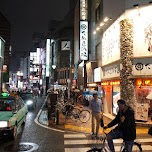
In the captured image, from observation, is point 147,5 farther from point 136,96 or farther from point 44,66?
point 44,66

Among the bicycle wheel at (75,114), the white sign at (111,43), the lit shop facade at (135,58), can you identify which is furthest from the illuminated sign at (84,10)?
the bicycle wheel at (75,114)

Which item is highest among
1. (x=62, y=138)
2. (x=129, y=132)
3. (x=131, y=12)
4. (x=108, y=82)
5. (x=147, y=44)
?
(x=131, y=12)

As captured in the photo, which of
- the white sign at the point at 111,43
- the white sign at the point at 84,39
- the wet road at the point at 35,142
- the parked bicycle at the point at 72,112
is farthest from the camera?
the white sign at the point at 84,39

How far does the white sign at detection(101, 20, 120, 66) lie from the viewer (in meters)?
17.8

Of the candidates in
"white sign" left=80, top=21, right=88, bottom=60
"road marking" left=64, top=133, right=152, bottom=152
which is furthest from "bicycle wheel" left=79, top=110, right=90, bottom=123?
"white sign" left=80, top=21, right=88, bottom=60

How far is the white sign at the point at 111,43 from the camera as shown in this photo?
1781 centimetres

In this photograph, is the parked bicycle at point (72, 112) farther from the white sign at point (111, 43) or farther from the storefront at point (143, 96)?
the white sign at point (111, 43)

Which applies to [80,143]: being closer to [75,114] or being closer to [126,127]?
[126,127]

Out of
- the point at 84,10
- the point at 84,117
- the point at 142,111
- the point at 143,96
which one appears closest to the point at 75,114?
the point at 84,117

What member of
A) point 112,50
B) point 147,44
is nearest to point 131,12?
point 147,44

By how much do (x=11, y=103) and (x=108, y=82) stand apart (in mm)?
10510

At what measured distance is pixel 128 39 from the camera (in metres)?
16.3

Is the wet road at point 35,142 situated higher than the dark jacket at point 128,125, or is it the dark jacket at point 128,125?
the dark jacket at point 128,125

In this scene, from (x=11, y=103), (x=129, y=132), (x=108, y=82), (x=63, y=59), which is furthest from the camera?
(x=63, y=59)
